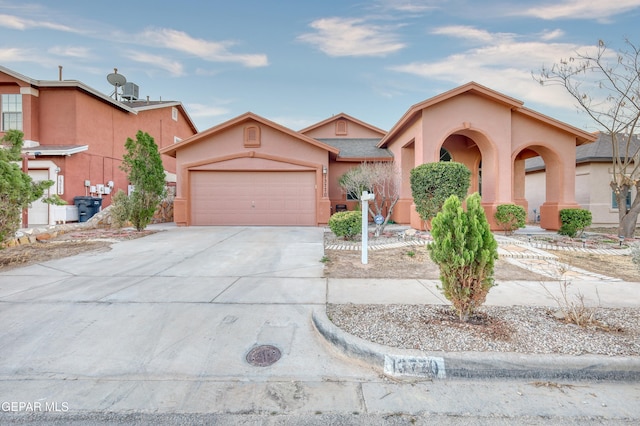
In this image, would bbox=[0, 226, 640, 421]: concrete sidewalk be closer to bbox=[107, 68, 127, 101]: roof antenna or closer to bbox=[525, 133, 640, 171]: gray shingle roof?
bbox=[525, 133, 640, 171]: gray shingle roof

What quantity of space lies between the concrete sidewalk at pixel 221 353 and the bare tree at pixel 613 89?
8.12m

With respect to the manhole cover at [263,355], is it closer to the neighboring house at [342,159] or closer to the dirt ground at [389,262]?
the dirt ground at [389,262]

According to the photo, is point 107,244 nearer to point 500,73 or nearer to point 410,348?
point 410,348

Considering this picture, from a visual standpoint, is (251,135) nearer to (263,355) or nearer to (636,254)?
(263,355)

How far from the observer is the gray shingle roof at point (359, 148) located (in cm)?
1473

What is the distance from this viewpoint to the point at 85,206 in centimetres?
1293

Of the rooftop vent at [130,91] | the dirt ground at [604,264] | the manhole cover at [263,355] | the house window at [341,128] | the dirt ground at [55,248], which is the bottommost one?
the manhole cover at [263,355]

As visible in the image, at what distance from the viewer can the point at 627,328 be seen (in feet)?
10.5

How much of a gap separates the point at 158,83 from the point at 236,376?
2211 cm

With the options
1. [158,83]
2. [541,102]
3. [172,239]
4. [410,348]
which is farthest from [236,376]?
[158,83]

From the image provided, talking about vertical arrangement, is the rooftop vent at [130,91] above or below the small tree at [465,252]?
above

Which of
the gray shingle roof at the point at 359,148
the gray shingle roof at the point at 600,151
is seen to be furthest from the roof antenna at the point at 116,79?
the gray shingle roof at the point at 600,151

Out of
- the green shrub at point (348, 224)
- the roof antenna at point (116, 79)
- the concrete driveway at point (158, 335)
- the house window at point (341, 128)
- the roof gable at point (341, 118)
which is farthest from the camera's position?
the house window at point (341, 128)

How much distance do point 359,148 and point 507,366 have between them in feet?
48.0
